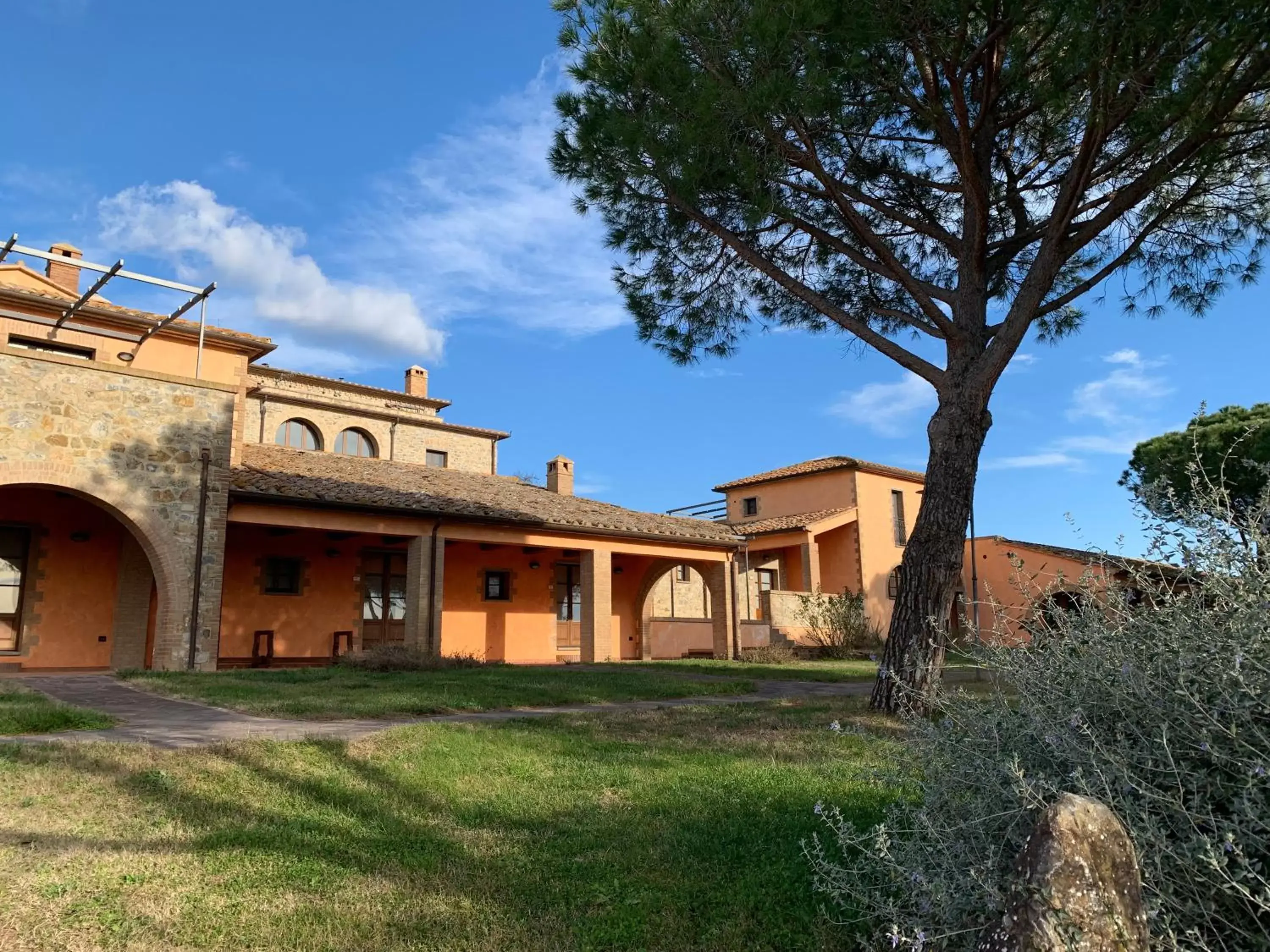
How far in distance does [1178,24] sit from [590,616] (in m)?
13.3

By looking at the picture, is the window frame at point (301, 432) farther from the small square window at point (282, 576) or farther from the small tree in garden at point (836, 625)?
the small tree in garden at point (836, 625)

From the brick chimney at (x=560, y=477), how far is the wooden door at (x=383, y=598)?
5.89 metres

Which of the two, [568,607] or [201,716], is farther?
[568,607]

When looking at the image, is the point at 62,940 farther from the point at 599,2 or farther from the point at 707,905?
the point at 599,2

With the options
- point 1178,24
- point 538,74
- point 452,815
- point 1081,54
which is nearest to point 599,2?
point 538,74

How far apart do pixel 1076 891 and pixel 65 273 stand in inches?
763

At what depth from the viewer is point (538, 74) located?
9.21m

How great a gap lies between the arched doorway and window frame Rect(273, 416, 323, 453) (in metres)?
11.0

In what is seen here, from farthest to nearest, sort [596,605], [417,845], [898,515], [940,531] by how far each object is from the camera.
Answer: [898,515]
[596,605]
[940,531]
[417,845]

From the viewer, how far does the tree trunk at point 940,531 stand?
7.39 meters

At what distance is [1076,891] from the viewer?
181 cm

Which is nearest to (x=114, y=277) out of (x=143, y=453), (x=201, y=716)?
(x=143, y=453)

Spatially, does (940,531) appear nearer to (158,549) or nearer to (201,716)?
(201,716)

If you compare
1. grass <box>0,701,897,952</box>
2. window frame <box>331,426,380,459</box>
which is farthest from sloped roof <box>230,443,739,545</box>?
grass <box>0,701,897,952</box>
